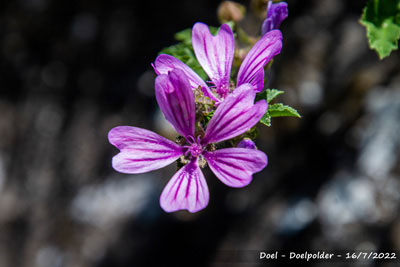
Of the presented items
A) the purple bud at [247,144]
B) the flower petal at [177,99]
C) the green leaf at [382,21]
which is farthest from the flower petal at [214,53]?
the green leaf at [382,21]

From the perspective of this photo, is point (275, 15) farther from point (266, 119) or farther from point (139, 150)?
point (139, 150)

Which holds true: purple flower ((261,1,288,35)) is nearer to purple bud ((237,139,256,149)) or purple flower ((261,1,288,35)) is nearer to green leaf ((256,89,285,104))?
green leaf ((256,89,285,104))

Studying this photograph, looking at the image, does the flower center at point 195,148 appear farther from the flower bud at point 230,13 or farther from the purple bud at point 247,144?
the flower bud at point 230,13

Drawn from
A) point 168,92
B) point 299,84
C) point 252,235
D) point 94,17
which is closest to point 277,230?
point 252,235

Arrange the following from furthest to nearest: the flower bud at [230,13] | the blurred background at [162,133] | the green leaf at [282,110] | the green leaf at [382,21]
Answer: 1. the blurred background at [162,133]
2. the flower bud at [230,13]
3. the green leaf at [382,21]
4. the green leaf at [282,110]

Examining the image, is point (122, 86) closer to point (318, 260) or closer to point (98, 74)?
point (98, 74)

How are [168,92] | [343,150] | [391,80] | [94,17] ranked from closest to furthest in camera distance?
[168,92]
[391,80]
[343,150]
[94,17]
